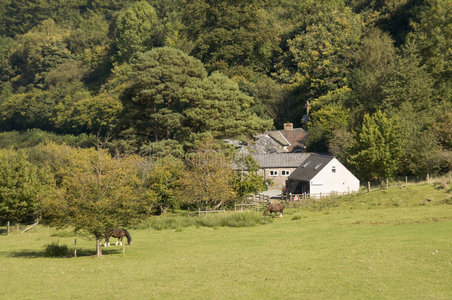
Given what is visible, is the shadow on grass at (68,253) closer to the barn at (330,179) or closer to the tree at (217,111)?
the barn at (330,179)

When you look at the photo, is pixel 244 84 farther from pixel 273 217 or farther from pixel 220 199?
pixel 273 217

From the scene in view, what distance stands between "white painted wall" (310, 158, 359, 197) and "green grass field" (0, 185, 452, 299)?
70.9ft

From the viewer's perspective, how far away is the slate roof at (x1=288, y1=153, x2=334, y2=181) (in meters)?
70.7

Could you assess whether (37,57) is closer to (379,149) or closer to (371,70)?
(371,70)

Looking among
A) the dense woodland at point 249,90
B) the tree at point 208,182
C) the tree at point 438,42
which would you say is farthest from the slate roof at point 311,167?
the tree at point 438,42

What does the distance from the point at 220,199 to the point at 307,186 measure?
11.0 meters

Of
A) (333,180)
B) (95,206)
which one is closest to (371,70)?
(333,180)

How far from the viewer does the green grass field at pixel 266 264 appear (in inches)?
1000

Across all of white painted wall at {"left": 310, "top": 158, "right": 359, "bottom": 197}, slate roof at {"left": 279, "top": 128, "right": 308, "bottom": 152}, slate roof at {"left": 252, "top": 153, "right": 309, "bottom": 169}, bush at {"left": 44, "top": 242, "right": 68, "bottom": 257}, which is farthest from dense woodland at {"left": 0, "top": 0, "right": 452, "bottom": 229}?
slate roof at {"left": 252, "top": 153, "right": 309, "bottom": 169}

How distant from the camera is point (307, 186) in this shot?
233ft

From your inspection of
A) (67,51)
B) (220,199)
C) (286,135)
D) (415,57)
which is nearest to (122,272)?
(220,199)

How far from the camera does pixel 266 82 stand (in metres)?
116

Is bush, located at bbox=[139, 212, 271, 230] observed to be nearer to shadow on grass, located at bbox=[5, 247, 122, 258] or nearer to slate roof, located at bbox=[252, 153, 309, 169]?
shadow on grass, located at bbox=[5, 247, 122, 258]

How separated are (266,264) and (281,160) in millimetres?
54601
